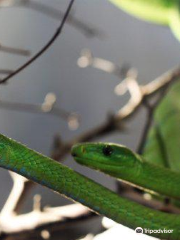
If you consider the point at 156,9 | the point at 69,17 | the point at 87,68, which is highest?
the point at 156,9

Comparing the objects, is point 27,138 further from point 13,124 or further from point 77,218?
point 77,218

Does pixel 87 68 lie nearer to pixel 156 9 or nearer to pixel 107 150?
pixel 156 9

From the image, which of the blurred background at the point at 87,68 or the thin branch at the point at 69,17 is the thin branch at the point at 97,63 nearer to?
the thin branch at the point at 69,17

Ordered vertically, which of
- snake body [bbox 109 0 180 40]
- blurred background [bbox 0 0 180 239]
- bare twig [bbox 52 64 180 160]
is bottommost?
blurred background [bbox 0 0 180 239]
